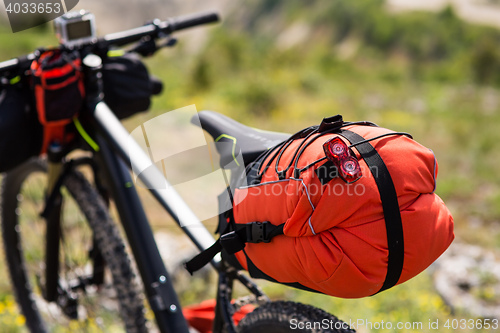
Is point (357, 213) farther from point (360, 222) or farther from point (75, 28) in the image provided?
point (75, 28)

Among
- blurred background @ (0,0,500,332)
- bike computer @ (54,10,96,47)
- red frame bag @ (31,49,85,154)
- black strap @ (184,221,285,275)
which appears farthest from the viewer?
blurred background @ (0,0,500,332)

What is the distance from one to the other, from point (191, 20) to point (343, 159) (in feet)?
4.43

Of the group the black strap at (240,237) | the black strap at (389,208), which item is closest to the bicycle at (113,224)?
the black strap at (240,237)

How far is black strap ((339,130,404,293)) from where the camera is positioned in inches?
39.8

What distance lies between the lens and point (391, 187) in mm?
1013

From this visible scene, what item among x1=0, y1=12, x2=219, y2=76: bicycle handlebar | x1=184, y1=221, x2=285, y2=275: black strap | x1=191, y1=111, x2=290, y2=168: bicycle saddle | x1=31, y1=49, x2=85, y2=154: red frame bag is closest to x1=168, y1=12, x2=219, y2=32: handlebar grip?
x1=0, y1=12, x2=219, y2=76: bicycle handlebar

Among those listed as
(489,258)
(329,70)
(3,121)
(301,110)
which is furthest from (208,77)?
(329,70)

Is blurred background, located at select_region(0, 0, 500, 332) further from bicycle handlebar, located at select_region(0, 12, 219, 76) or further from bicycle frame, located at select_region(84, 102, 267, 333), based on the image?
bicycle handlebar, located at select_region(0, 12, 219, 76)

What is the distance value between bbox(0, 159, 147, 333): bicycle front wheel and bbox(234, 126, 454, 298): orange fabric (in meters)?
0.83

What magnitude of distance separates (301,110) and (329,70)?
19326 millimetres

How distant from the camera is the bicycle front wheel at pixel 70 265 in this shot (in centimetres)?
172

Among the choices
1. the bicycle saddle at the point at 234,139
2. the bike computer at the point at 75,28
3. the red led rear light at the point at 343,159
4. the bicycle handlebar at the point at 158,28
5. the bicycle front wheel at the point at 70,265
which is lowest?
the bicycle front wheel at the point at 70,265

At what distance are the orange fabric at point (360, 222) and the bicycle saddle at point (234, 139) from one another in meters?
0.26

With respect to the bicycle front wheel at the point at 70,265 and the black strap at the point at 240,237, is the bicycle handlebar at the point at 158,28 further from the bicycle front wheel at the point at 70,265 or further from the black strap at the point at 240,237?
the black strap at the point at 240,237
